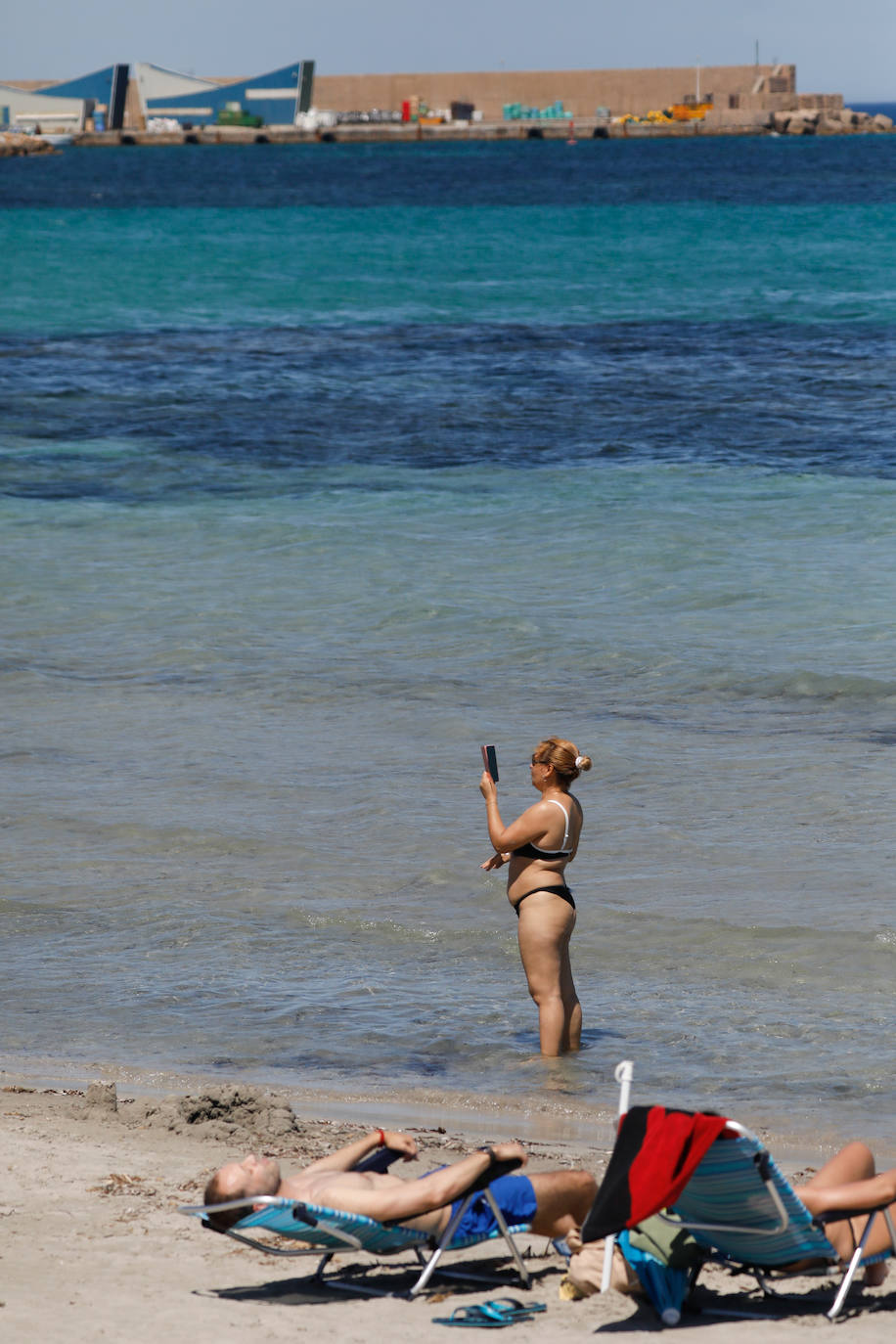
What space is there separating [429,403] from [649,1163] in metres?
22.5

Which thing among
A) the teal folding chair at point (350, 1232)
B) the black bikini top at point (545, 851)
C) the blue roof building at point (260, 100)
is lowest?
the teal folding chair at point (350, 1232)

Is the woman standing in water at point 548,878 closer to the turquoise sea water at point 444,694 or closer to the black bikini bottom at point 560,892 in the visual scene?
the black bikini bottom at point 560,892

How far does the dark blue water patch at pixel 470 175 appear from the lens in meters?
86.2

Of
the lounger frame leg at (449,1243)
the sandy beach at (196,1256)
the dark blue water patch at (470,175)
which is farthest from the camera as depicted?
the dark blue water patch at (470,175)

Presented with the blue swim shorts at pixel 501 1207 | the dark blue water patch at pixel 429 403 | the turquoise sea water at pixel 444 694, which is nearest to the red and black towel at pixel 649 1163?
the blue swim shorts at pixel 501 1207

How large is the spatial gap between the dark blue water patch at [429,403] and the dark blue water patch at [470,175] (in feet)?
158

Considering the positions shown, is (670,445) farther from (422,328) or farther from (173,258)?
(173,258)

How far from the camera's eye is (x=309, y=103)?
184m

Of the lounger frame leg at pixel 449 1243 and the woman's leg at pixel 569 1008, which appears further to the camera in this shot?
the woman's leg at pixel 569 1008

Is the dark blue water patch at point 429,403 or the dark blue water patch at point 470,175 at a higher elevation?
the dark blue water patch at point 470,175

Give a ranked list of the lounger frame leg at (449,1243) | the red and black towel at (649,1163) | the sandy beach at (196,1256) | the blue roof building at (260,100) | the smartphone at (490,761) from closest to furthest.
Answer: the red and black towel at (649,1163), the sandy beach at (196,1256), the lounger frame leg at (449,1243), the smartphone at (490,761), the blue roof building at (260,100)

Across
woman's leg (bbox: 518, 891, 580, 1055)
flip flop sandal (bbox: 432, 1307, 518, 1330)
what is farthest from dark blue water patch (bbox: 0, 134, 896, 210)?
flip flop sandal (bbox: 432, 1307, 518, 1330)

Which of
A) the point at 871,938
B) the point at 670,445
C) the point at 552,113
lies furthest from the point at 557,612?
the point at 552,113

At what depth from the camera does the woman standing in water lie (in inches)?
269
